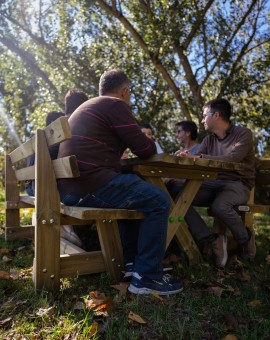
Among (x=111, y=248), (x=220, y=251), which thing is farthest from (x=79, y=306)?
(x=220, y=251)

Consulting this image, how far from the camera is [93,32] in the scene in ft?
30.8

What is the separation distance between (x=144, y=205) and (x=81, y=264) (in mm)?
690

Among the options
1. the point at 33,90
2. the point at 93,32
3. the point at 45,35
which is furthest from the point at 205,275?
the point at 33,90

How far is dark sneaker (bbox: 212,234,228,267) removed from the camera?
3486 millimetres

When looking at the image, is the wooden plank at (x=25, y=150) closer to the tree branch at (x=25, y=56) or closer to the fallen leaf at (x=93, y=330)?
the fallen leaf at (x=93, y=330)

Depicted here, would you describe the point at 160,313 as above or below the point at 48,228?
below

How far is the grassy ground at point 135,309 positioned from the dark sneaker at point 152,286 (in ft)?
0.19

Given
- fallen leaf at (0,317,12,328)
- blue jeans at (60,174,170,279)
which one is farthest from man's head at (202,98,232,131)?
fallen leaf at (0,317,12,328)

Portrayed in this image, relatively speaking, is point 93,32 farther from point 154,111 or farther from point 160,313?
point 160,313

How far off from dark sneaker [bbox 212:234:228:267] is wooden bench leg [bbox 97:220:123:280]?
1.02 m

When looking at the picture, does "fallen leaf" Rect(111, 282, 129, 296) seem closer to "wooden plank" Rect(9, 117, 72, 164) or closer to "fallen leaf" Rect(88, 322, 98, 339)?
"fallen leaf" Rect(88, 322, 98, 339)

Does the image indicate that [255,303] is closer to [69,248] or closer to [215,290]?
[215,290]

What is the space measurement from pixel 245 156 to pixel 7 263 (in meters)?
2.65

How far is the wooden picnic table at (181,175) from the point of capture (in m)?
3.04
